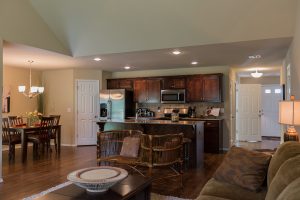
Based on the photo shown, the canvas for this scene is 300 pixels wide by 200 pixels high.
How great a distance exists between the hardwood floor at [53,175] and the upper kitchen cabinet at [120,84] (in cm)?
251

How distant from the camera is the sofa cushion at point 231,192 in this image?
2227 millimetres

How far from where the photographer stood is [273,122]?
9.60 meters

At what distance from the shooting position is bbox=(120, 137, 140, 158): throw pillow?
3914 millimetres

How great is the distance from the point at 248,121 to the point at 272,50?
4337 mm

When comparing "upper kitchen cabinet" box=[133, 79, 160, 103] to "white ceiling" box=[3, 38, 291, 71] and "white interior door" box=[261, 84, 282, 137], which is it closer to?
"white ceiling" box=[3, 38, 291, 71]

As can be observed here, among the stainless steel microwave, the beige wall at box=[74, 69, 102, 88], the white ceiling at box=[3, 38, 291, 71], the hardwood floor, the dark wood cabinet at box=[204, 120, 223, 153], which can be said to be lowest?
the hardwood floor

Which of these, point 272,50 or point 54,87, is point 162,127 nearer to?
point 272,50

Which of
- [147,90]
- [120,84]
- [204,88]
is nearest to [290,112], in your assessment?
[204,88]

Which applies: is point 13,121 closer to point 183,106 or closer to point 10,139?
point 10,139

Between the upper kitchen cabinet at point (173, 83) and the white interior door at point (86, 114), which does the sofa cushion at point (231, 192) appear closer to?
the upper kitchen cabinet at point (173, 83)

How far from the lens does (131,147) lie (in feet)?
13.0

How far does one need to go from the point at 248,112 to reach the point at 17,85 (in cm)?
766

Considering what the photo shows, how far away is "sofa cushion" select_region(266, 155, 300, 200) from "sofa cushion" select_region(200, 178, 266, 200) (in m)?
0.52

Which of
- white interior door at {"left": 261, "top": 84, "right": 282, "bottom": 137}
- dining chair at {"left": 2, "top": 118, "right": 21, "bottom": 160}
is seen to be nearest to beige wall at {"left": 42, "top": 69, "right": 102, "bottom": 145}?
dining chair at {"left": 2, "top": 118, "right": 21, "bottom": 160}
